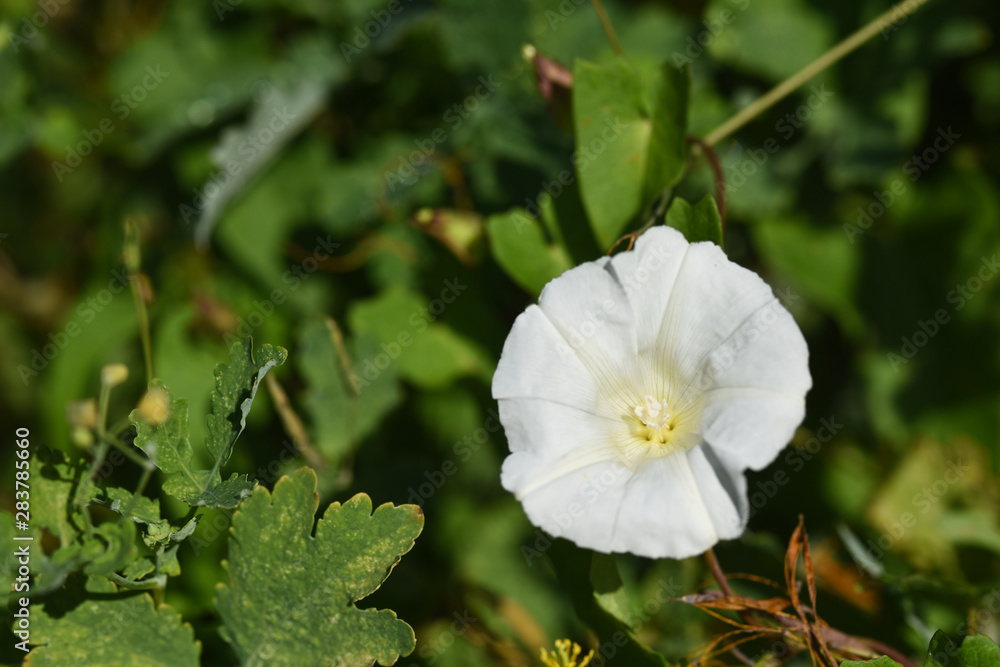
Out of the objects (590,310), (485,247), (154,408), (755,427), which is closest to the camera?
(755,427)

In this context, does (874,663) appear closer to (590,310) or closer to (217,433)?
(590,310)

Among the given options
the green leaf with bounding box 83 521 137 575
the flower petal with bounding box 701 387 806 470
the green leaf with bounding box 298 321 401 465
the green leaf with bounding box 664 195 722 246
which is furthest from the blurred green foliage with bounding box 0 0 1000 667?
the flower petal with bounding box 701 387 806 470

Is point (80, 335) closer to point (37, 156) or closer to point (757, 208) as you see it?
point (37, 156)

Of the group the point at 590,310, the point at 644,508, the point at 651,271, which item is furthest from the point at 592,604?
the point at 651,271

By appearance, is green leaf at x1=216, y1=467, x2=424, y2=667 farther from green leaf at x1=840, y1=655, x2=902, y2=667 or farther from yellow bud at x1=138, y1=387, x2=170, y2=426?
green leaf at x1=840, y1=655, x2=902, y2=667

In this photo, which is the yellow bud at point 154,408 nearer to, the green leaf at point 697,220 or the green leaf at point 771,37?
the green leaf at point 697,220

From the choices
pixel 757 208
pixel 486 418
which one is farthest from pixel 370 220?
pixel 757 208

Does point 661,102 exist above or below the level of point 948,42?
above
